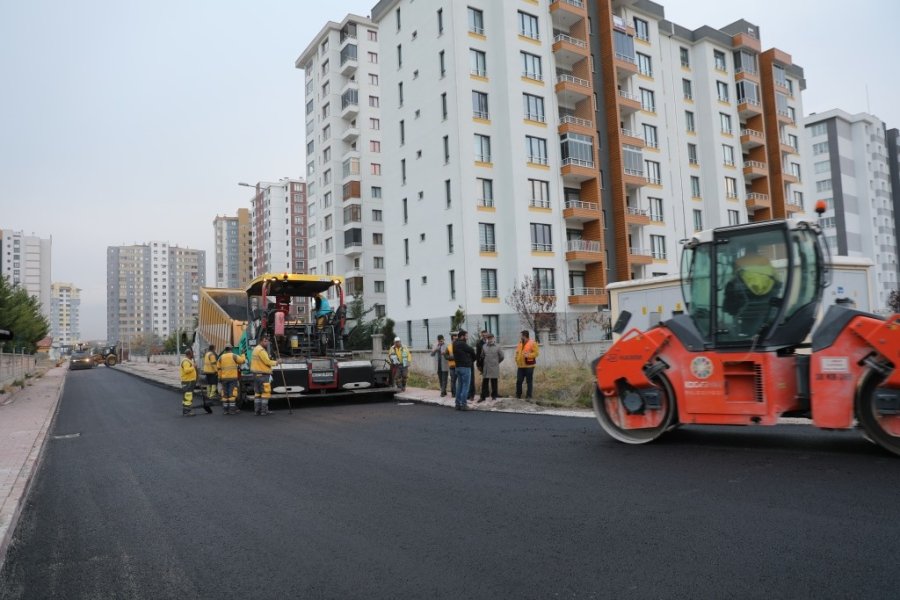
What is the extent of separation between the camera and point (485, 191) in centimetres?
3656

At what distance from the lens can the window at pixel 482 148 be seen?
36.4 m

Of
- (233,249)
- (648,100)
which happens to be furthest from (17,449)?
(233,249)

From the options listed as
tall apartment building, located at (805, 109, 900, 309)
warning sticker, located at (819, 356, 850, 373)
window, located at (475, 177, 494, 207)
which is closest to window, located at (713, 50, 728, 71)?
window, located at (475, 177, 494, 207)

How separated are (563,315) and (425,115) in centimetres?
1463

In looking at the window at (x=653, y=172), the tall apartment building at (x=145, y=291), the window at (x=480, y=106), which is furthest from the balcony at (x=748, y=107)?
the tall apartment building at (x=145, y=291)

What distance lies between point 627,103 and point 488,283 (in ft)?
51.9

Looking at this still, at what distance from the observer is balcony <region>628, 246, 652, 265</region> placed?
40.1 m

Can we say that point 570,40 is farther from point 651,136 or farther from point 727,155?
point 727,155

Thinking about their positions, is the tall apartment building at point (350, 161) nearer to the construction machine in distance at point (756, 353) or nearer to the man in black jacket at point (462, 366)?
the man in black jacket at point (462, 366)

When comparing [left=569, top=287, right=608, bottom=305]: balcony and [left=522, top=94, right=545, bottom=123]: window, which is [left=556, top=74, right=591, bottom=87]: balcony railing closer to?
[left=522, top=94, right=545, bottom=123]: window

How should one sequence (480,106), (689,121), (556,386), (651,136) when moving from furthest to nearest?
(689,121), (651,136), (480,106), (556,386)

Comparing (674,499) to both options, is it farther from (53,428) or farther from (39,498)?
(53,428)

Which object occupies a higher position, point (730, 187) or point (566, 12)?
point (566, 12)

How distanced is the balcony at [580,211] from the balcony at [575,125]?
421 centimetres
